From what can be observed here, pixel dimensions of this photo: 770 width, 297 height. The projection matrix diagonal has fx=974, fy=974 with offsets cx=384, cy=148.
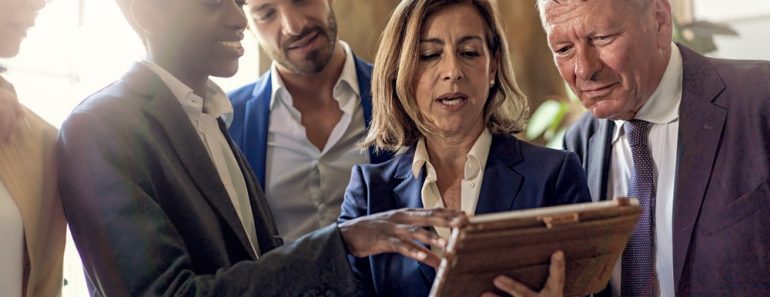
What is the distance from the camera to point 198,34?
1.95m

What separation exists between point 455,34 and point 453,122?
0.20m

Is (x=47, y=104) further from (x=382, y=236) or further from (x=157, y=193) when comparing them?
(x=382, y=236)

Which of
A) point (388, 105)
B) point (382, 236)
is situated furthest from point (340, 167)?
point (382, 236)

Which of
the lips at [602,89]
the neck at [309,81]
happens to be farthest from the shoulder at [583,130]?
the neck at [309,81]

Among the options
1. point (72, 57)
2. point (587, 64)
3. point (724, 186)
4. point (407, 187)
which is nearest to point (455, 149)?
point (407, 187)

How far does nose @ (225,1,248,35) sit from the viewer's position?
198 centimetres

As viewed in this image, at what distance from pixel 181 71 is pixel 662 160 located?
112 cm

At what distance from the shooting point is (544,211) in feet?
5.24

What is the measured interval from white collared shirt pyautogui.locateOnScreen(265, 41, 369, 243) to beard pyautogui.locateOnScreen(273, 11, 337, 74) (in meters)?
0.07

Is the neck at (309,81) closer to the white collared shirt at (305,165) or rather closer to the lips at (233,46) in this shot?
the white collared shirt at (305,165)

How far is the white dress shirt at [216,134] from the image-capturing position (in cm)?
192

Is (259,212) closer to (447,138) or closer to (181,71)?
(181,71)

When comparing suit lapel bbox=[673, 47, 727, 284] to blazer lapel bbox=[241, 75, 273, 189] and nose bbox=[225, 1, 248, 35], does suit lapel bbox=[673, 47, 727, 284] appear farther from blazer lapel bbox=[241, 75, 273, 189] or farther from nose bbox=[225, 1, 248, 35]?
blazer lapel bbox=[241, 75, 273, 189]

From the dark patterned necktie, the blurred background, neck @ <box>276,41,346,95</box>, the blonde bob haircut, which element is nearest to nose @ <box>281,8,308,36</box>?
neck @ <box>276,41,346,95</box>
